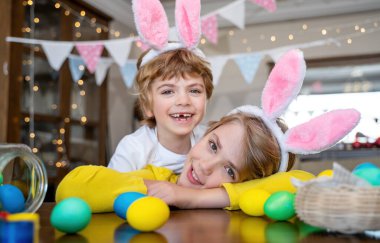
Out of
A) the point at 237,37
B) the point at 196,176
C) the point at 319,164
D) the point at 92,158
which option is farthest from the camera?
the point at 237,37

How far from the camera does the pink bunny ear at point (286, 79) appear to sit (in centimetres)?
74

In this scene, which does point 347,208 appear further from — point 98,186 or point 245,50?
point 245,50

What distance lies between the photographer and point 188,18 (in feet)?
3.29

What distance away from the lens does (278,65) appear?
2.52ft

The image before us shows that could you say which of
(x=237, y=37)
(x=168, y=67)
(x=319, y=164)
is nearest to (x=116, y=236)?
(x=168, y=67)

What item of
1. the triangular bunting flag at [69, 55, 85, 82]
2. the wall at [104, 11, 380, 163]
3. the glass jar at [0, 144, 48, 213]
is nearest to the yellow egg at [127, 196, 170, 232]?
the glass jar at [0, 144, 48, 213]

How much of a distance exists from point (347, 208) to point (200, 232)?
16cm

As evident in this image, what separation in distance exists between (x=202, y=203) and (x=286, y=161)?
20cm

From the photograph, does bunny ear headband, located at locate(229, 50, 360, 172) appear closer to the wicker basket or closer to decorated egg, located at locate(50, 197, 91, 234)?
the wicker basket

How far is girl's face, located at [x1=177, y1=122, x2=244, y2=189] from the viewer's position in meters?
0.85

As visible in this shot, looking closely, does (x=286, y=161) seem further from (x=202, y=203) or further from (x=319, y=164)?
(x=319, y=164)

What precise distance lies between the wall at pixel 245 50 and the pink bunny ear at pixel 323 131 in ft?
13.8

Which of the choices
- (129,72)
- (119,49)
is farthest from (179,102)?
(129,72)

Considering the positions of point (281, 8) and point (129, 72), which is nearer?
point (129, 72)
